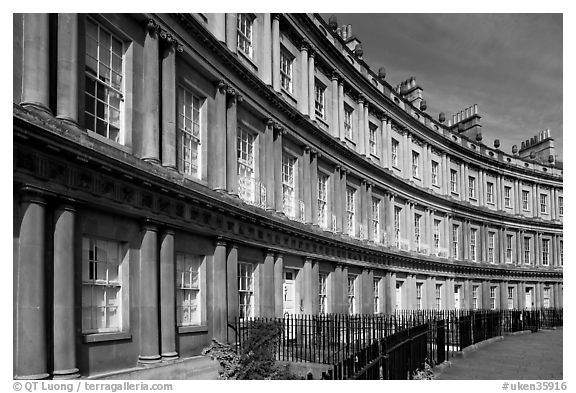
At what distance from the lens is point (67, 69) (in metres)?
9.11

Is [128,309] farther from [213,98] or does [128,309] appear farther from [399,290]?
[399,290]

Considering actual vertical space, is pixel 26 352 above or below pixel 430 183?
below

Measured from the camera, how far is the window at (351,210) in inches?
934

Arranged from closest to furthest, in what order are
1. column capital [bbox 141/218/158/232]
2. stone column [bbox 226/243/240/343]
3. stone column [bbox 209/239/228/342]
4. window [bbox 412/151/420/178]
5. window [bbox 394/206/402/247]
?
column capital [bbox 141/218/158/232]
stone column [bbox 209/239/228/342]
stone column [bbox 226/243/240/343]
window [bbox 394/206/402/247]
window [bbox 412/151/420/178]

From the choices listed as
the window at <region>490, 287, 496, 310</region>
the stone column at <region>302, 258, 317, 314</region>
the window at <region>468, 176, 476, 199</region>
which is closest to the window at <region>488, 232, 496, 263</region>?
the window at <region>490, 287, 496, 310</region>

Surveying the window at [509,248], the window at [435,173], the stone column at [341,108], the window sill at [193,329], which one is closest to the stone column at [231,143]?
the window sill at [193,329]

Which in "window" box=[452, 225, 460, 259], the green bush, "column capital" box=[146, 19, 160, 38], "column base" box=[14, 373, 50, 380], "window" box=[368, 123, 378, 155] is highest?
"window" box=[368, 123, 378, 155]

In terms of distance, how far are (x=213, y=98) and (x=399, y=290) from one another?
17527 millimetres

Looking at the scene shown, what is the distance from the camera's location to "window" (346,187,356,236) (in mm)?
23719

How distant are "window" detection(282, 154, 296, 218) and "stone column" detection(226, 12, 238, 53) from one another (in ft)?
15.3

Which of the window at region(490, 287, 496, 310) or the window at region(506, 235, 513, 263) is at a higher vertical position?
the window at region(506, 235, 513, 263)

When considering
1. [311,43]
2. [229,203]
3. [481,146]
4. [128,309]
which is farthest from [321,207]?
[481,146]

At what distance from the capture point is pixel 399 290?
28359 mm

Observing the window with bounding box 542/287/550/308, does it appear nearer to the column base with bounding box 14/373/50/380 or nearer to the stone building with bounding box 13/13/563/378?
the stone building with bounding box 13/13/563/378
